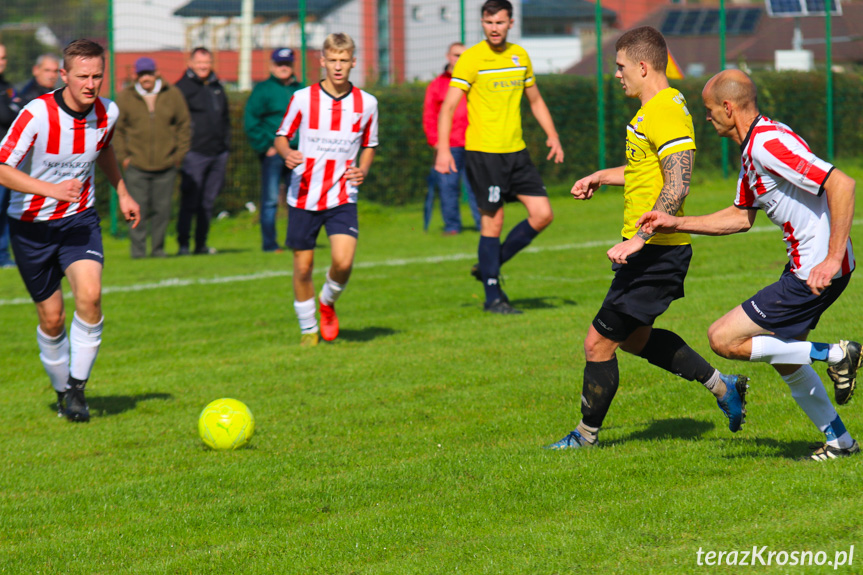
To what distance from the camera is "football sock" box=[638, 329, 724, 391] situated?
4910mm

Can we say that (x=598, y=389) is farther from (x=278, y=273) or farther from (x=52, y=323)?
(x=278, y=273)

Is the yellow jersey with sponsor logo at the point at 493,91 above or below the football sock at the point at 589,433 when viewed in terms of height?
above

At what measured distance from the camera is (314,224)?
798cm

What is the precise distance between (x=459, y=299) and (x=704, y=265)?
2.93 m

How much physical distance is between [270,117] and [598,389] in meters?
9.54

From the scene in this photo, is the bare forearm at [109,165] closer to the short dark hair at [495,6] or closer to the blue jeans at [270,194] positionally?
the short dark hair at [495,6]

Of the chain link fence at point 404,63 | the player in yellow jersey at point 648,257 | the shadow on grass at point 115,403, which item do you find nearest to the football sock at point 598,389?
the player in yellow jersey at point 648,257

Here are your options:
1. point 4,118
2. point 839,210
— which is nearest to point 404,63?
point 4,118

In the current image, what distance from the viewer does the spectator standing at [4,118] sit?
12123 millimetres

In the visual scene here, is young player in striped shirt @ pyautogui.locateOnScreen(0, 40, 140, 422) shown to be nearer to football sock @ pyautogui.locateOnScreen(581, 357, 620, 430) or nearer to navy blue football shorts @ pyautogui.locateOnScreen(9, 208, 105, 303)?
navy blue football shorts @ pyautogui.locateOnScreen(9, 208, 105, 303)

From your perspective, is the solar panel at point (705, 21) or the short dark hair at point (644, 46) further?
the solar panel at point (705, 21)

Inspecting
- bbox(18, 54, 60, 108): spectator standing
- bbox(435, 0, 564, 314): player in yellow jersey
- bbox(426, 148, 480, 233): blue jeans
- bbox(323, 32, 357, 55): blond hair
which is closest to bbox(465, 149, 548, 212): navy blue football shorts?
bbox(435, 0, 564, 314): player in yellow jersey

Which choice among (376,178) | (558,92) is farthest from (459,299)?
(558,92)

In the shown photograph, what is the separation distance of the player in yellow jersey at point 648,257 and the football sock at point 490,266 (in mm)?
3895
